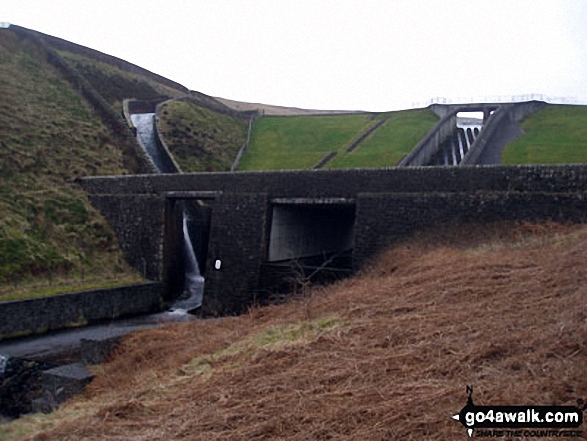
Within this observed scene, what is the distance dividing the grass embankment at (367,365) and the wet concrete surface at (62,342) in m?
2.96

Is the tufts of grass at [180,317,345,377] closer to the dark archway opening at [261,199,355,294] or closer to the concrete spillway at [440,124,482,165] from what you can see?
the dark archway opening at [261,199,355,294]

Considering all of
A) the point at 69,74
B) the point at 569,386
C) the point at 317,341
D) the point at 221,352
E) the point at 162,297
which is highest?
the point at 69,74

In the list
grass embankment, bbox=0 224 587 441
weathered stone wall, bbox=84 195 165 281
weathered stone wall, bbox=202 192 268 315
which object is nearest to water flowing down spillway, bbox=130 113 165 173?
weathered stone wall, bbox=84 195 165 281

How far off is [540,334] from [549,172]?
34.9 ft

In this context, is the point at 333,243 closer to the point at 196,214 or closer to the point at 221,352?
the point at 196,214

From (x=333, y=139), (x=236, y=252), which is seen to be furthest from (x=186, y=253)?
(x=333, y=139)

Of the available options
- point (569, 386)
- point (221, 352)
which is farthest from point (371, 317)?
point (569, 386)

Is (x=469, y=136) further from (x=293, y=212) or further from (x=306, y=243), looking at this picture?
(x=293, y=212)

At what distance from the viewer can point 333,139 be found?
33125mm

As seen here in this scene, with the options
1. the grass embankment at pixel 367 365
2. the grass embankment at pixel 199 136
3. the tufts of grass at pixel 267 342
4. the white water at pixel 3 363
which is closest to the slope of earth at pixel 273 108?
the grass embankment at pixel 199 136

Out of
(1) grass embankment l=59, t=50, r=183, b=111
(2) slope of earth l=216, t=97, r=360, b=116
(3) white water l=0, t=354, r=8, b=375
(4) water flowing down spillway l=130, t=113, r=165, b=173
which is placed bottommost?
(3) white water l=0, t=354, r=8, b=375

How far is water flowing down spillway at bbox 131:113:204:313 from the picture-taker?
22.3 metres

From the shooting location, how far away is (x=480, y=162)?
2617 cm

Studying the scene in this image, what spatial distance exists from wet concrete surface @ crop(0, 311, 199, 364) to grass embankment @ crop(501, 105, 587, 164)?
16.4 meters
